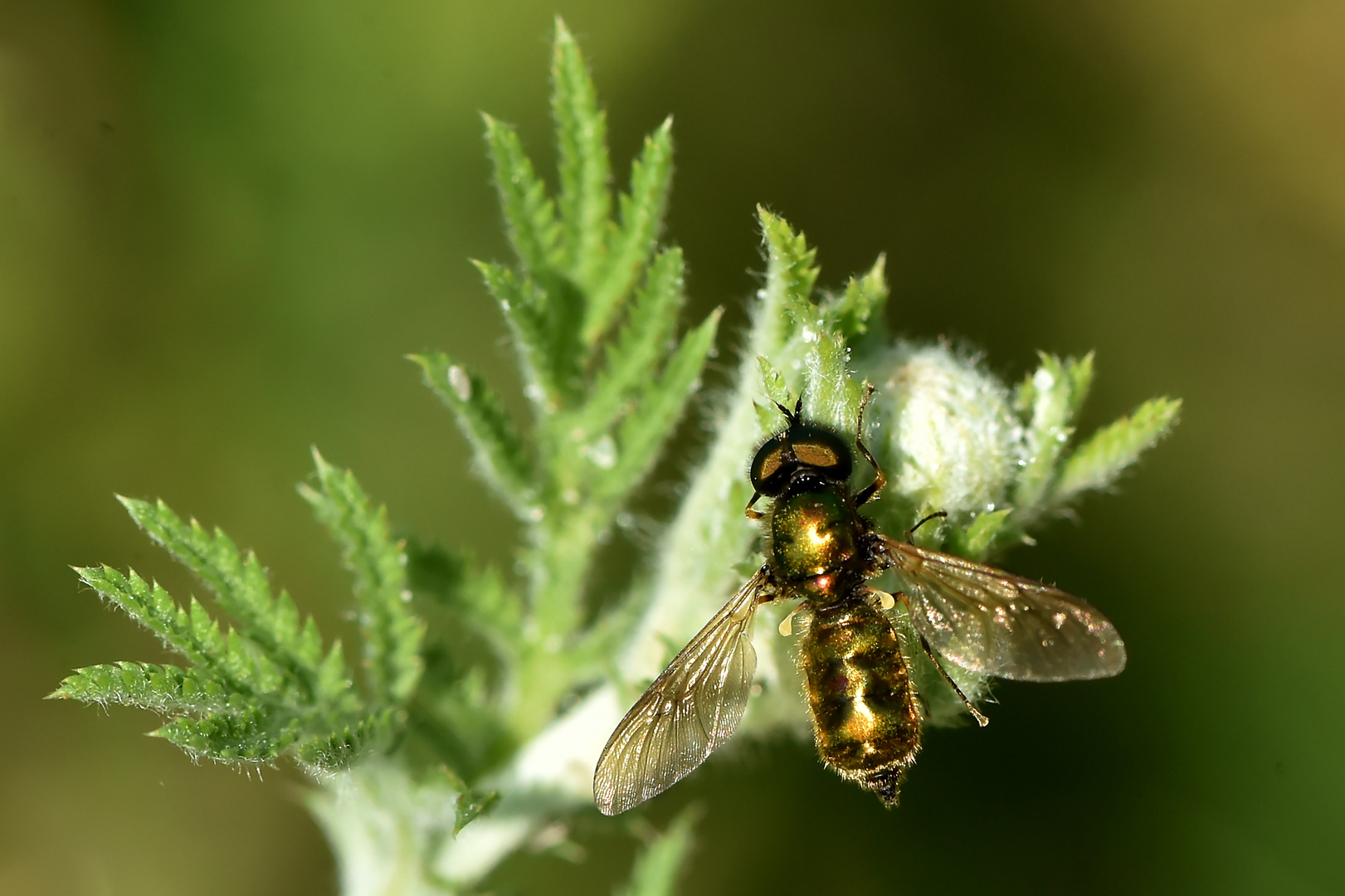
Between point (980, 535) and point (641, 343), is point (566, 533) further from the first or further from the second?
point (980, 535)

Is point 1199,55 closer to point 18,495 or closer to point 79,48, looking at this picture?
point 79,48

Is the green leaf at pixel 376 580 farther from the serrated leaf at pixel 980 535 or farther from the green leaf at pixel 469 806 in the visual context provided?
the serrated leaf at pixel 980 535

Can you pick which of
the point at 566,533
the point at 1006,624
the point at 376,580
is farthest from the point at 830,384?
the point at 376,580

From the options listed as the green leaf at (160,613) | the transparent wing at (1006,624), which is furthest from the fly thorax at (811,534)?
the green leaf at (160,613)

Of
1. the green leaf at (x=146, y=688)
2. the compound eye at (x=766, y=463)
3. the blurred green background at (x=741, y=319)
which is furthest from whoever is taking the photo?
the blurred green background at (x=741, y=319)

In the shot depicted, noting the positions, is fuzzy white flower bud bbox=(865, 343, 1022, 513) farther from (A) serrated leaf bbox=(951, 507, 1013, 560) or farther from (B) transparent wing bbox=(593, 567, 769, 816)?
(B) transparent wing bbox=(593, 567, 769, 816)

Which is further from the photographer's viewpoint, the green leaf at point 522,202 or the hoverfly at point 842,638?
the green leaf at point 522,202
